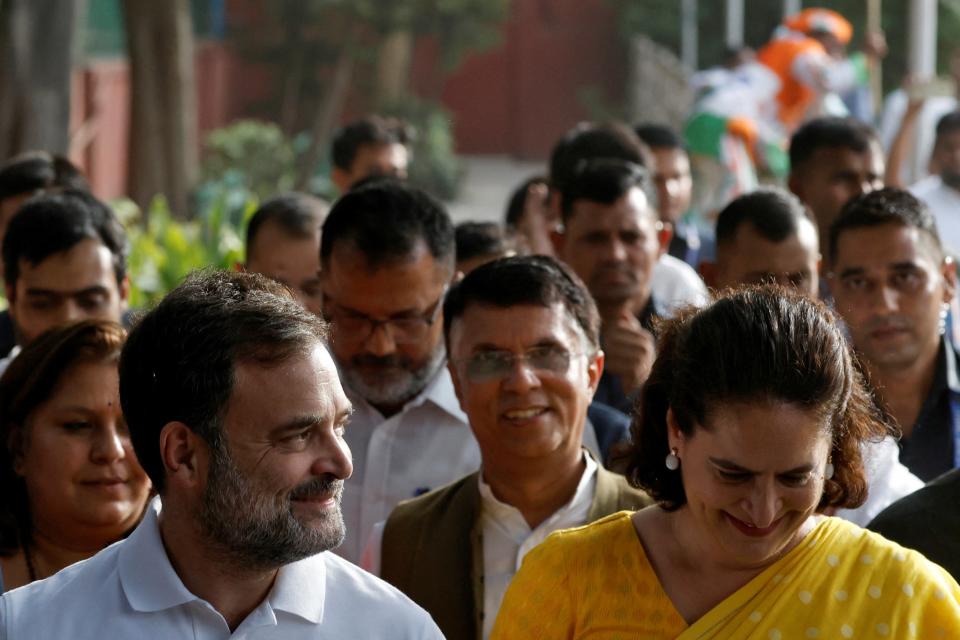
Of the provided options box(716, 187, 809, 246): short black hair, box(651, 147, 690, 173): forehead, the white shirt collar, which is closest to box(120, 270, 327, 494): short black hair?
the white shirt collar

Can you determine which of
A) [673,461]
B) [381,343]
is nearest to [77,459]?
[381,343]

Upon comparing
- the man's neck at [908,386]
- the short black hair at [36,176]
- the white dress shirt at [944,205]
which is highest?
the short black hair at [36,176]

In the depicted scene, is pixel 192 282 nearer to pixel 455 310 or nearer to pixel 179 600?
pixel 179 600

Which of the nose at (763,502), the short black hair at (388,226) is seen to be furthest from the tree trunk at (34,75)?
the nose at (763,502)

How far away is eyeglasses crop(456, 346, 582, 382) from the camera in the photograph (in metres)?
3.71

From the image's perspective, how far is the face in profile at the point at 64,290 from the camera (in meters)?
5.05

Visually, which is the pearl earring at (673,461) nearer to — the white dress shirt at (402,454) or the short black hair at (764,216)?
the white dress shirt at (402,454)

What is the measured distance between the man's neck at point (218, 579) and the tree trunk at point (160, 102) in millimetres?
13218

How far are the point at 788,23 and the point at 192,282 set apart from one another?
40.6ft

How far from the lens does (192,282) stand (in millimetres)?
2805

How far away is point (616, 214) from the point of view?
5.45 meters

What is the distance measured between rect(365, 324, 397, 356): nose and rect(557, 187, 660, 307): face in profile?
3.88 ft

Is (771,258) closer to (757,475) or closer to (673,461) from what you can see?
(673,461)

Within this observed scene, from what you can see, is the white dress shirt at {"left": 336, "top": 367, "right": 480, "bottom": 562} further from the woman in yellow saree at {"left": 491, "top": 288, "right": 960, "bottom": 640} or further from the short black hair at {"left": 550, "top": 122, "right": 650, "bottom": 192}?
the short black hair at {"left": 550, "top": 122, "right": 650, "bottom": 192}
